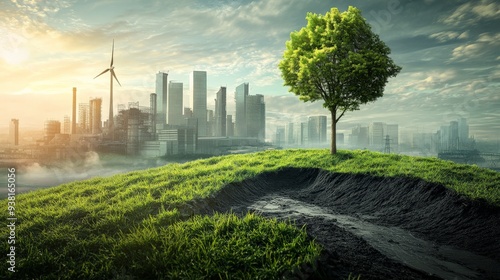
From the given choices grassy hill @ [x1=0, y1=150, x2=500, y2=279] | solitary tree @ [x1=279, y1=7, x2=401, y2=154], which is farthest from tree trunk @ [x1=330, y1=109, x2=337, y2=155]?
grassy hill @ [x1=0, y1=150, x2=500, y2=279]

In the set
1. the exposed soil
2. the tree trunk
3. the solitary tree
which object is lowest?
the exposed soil

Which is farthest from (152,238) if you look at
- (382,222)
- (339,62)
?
(339,62)

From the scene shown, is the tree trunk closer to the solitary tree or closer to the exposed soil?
Result: the solitary tree

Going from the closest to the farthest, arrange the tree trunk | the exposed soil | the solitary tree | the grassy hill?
the grassy hill, the exposed soil, the solitary tree, the tree trunk

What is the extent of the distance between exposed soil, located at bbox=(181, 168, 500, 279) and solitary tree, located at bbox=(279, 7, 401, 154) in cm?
778

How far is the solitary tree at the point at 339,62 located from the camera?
A: 23.6m

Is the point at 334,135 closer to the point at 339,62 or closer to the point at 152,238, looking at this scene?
the point at 339,62

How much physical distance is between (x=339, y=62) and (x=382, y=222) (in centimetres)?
1479

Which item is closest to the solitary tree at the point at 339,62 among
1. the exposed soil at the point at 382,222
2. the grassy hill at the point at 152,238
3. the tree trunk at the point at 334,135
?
the tree trunk at the point at 334,135

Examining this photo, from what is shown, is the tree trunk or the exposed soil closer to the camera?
the exposed soil

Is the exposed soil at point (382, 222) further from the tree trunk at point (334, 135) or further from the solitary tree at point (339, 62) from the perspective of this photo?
the solitary tree at point (339, 62)

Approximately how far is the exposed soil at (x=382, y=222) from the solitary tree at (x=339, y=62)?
778 cm

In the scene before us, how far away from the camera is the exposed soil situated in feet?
27.7

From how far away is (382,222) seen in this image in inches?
558
